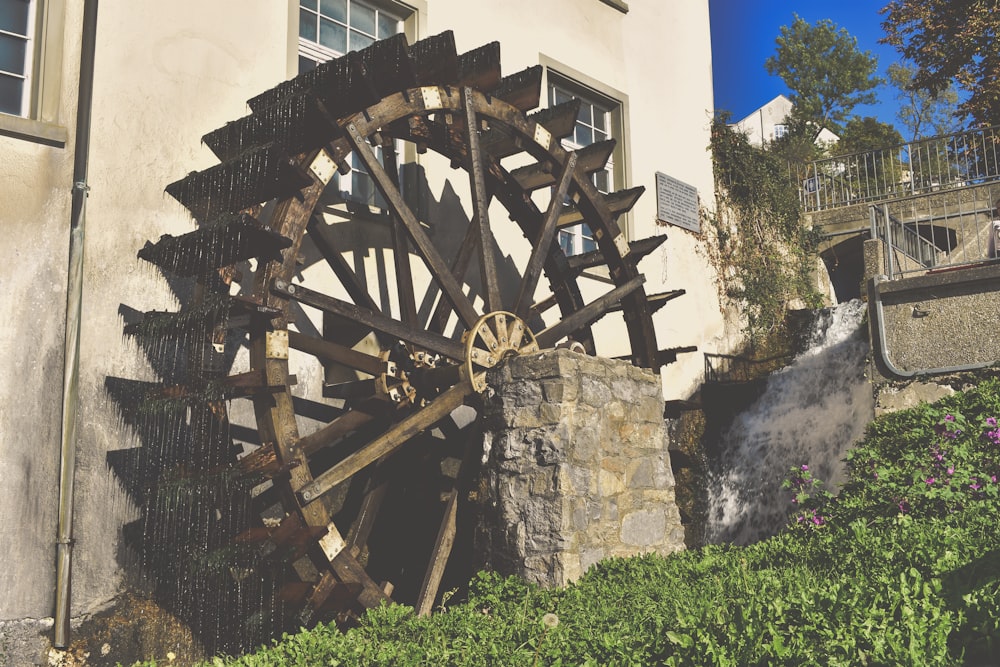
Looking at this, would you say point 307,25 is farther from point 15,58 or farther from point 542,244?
point 542,244

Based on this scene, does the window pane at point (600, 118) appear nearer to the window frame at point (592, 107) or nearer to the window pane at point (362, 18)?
the window frame at point (592, 107)

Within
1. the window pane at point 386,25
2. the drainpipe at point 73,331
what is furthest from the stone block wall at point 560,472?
the window pane at point 386,25

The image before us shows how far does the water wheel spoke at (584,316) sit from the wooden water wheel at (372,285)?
18mm

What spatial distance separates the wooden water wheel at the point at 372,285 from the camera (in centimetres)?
508

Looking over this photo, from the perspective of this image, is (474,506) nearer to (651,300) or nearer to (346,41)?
(651,300)

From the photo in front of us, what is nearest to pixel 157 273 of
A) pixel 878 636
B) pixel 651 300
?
pixel 651 300

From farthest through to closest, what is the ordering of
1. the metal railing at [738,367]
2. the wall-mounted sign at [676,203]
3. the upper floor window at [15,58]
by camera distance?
the metal railing at [738,367], the wall-mounted sign at [676,203], the upper floor window at [15,58]

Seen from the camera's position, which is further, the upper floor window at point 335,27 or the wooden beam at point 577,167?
the wooden beam at point 577,167

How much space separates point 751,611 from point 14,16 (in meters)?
5.19

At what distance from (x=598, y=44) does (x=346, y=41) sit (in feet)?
10.2

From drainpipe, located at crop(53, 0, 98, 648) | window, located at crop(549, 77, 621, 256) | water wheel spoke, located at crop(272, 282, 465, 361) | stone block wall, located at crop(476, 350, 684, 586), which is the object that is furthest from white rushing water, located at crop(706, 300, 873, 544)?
drainpipe, located at crop(53, 0, 98, 648)

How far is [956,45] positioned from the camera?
14.3m

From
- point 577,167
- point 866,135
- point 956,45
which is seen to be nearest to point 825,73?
point 866,135

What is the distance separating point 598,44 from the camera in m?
9.30
